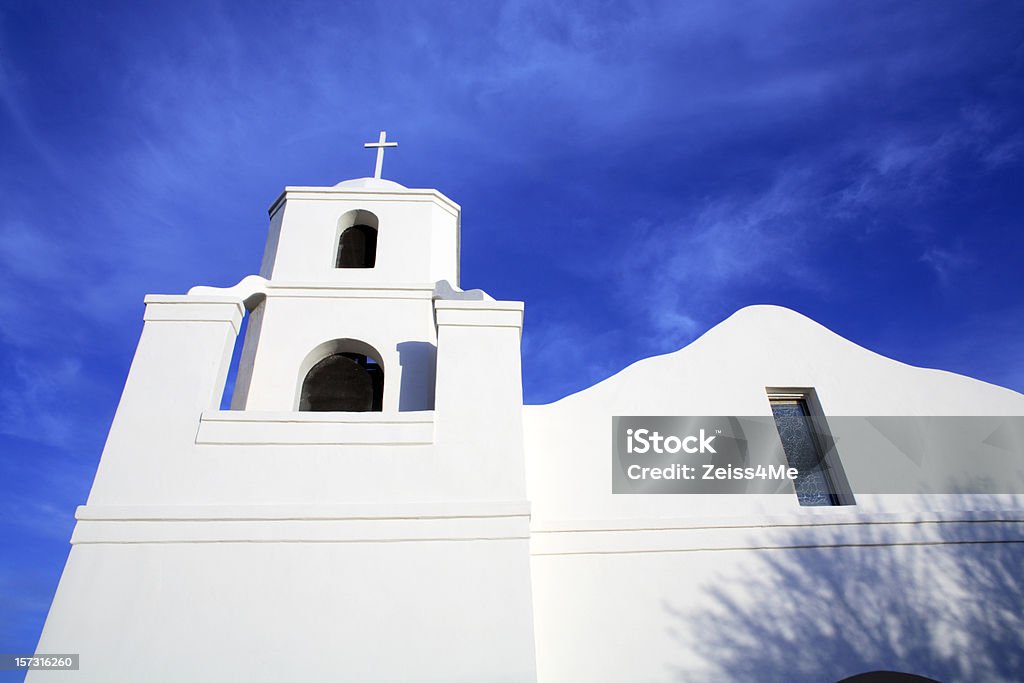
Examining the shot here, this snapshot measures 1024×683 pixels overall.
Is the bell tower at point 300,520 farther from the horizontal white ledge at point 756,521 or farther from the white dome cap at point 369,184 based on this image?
the white dome cap at point 369,184

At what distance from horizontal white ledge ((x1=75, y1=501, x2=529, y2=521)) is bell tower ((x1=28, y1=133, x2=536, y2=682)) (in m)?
0.01

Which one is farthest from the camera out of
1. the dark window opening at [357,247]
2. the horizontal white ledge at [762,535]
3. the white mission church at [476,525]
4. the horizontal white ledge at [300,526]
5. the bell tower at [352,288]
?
the dark window opening at [357,247]

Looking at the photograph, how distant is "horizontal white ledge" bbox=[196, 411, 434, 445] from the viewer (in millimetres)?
6172

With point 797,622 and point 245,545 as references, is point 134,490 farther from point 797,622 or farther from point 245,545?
point 797,622

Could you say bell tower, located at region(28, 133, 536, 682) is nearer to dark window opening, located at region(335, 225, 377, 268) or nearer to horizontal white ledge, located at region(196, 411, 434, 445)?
horizontal white ledge, located at region(196, 411, 434, 445)

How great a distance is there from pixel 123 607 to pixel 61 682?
592mm

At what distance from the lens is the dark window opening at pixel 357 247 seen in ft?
31.1

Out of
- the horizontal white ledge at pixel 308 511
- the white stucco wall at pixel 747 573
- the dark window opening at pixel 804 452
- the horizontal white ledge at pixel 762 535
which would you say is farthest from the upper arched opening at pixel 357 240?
the dark window opening at pixel 804 452

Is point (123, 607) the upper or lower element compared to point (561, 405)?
lower

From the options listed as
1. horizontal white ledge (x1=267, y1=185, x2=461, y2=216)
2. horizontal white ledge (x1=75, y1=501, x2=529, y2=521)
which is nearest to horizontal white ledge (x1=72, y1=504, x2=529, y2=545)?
horizontal white ledge (x1=75, y1=501, x2=529, y2=521)

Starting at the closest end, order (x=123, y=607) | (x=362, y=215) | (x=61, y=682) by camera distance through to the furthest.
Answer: (x=61, y=682) → (x=123, y=607) → (x=362, y=215)

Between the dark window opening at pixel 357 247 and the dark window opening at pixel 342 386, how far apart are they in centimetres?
171

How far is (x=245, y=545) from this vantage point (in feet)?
18.4

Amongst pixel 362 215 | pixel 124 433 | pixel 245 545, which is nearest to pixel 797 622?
pixel 245 545
